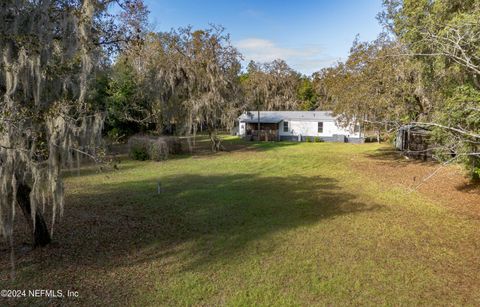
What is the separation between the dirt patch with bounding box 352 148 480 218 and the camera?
1070 centimetres

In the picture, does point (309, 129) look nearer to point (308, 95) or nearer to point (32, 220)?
point (308, 95)

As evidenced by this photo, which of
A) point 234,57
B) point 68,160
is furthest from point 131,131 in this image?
point 68,160

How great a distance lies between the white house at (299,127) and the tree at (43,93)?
27251 millimetres

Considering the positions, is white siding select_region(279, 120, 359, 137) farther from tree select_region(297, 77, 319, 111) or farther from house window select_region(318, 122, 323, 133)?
tree select_region(297, 77, 319, 111)

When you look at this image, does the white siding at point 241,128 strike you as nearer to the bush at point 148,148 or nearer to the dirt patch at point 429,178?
the dirt patch at point 429,178

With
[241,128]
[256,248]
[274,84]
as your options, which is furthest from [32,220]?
[274,84]

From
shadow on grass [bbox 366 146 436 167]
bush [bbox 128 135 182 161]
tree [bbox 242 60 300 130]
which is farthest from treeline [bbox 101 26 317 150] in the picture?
tree [bbox 242 60 300 130]

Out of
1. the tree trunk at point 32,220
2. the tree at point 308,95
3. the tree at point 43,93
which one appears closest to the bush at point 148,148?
the tree trunk at point 32,220

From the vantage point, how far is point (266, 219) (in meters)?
8.69

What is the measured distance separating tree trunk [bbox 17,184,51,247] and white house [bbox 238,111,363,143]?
88.0ft

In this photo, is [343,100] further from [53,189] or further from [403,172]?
[53,189]

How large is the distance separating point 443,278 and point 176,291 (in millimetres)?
4327

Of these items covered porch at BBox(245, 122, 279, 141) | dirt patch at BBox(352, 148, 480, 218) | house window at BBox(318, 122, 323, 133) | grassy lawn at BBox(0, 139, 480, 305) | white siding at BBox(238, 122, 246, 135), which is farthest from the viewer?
white siding at BBox(238, 122, 246, 135)

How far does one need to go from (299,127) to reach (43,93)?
29.4 meters
